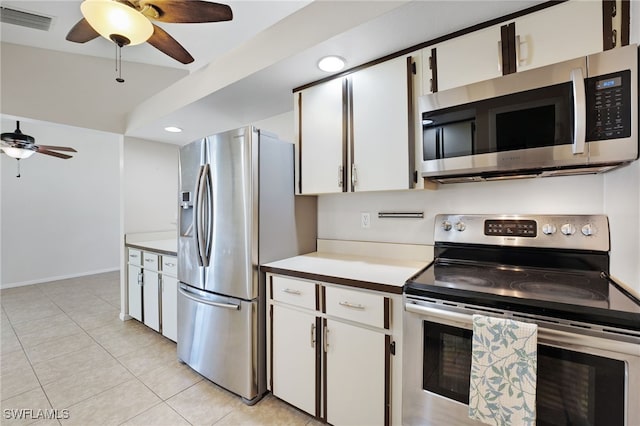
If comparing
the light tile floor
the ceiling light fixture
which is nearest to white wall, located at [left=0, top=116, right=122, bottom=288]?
the light tile floor

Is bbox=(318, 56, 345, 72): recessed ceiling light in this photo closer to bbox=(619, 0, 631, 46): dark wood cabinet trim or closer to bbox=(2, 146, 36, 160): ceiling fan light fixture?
bbox=(619, 0, 631, 46): dark wood cabinet trim

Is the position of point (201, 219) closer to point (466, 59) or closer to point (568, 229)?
point (466, 59)

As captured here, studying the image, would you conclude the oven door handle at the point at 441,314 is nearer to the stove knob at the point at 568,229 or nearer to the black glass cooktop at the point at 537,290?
the black glass cooktop at the point at 537,290

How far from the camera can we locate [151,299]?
9.32 feet

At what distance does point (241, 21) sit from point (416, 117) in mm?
1889

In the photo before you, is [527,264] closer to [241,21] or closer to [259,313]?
[259,313]

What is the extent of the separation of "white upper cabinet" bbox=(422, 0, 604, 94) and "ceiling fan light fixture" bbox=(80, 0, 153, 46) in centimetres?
152

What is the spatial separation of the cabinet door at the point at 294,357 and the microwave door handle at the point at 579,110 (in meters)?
1.47

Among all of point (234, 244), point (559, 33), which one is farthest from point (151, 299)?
point (559, 33)

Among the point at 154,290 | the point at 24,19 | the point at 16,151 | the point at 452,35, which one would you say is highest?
the point at 24,19

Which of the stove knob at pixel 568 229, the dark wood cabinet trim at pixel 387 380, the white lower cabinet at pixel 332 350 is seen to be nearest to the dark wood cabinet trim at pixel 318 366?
the white lower cabinet at pixel 332 350

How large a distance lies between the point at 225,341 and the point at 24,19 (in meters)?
3.42

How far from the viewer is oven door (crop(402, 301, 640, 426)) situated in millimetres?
878

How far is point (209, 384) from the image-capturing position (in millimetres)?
2043
